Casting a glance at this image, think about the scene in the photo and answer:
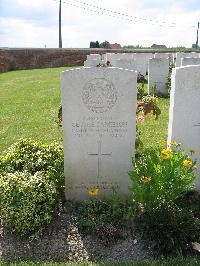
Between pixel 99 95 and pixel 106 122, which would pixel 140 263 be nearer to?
pixel 106 122

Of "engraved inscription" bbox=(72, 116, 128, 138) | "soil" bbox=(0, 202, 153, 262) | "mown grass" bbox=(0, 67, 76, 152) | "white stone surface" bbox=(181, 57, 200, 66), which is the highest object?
"white stone surface" bbox=(181, 57, 200, 66)

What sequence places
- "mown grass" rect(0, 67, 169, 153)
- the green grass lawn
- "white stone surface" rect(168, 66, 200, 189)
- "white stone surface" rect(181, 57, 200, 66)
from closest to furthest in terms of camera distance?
the green grass lawn → "white stone surface" rect(168, 66, 200, 189) → "mown grass" rect(0, 67, 169, 153) → "white stone surface" rect(181, 57, 200, 66)

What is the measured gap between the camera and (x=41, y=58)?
27734 mm

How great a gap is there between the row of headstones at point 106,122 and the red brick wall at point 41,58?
22208 mm

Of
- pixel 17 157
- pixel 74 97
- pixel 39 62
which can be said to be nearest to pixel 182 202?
pixel 74 97

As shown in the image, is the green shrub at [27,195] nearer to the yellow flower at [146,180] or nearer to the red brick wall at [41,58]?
the yellow flower at [146,180]

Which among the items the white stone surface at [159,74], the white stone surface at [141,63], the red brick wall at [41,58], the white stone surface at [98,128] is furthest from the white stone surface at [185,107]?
the red brick wall at [41,58]

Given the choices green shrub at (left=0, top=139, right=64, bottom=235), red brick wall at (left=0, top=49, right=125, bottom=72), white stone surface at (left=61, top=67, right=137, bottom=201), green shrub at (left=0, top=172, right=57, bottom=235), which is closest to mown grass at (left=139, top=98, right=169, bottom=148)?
white stone surface at (left=61, top=67, right=137, bottom=201)

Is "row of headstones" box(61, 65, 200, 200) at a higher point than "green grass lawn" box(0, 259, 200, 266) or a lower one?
higher

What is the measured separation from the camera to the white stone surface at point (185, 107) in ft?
15.0

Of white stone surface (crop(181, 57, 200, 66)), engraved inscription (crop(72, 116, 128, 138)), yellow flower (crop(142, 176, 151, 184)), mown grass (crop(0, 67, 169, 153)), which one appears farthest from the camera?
white stone surface (crop(181, 57, 200, 66))

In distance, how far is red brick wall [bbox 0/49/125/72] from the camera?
86.2 ft

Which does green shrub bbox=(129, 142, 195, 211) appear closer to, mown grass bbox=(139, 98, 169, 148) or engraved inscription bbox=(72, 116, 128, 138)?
engraved inscription bbox=(72, 116, 128, 138)

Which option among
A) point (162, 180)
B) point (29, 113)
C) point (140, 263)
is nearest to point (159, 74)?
point (29, 113)
